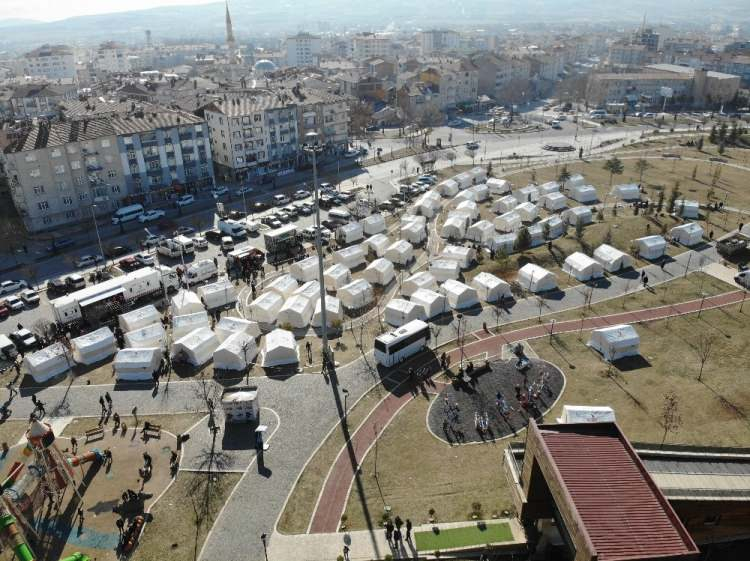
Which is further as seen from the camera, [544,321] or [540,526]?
[544,321]

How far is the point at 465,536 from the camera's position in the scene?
91.0 feet

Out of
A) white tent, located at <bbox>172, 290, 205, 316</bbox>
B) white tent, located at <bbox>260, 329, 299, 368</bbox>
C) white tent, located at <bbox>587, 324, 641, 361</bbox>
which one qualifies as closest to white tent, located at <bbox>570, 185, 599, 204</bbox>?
white tent, located at <bbox>587, 324, 641, 361</bbox>

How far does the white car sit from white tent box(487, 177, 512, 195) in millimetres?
47248

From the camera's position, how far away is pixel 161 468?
32.6 m

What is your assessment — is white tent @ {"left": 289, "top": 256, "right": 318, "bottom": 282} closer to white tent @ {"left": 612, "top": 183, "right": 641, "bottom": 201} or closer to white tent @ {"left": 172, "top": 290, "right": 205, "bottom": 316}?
white tent @ {"left": 172, "top": 290, "right": 205, "bottom": 316}

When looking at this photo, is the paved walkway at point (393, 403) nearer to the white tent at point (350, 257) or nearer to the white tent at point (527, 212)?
the white tent at point (350, 257)

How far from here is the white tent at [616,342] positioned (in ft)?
137

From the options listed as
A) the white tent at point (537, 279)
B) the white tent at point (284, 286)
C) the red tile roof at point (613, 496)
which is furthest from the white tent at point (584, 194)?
the red tile roof at point (613, 496)

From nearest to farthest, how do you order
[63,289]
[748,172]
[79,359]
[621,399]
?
[621,399] < [79,359] < [63,289] < [748,172]

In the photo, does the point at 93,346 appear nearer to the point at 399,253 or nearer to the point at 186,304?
the point at 186,304

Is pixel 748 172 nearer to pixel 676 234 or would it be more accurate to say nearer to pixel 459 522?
pixel 676 234

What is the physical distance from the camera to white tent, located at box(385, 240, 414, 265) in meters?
59.7

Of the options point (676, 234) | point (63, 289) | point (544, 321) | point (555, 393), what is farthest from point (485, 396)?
point (63, 289)

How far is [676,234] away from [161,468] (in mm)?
58135
